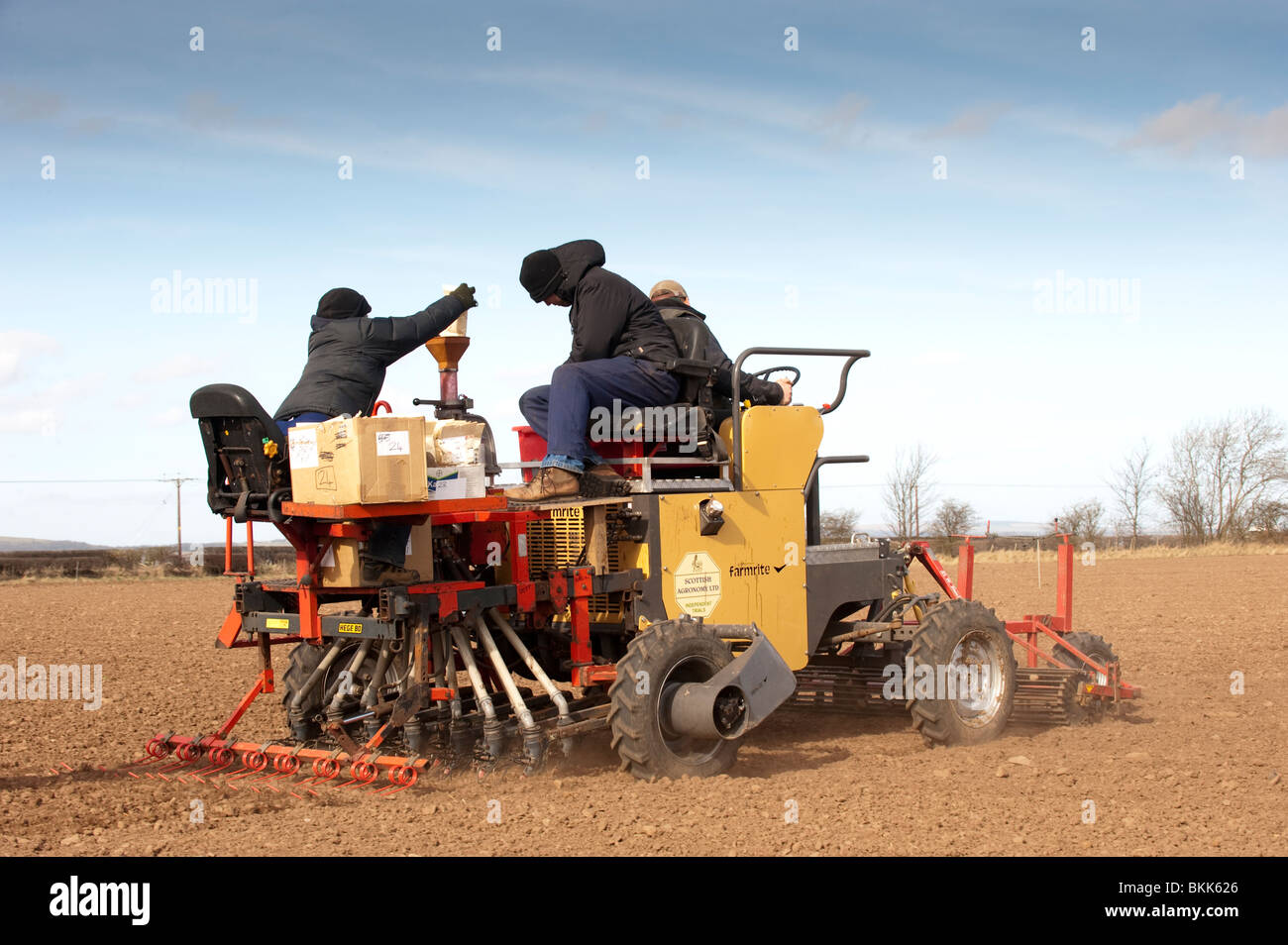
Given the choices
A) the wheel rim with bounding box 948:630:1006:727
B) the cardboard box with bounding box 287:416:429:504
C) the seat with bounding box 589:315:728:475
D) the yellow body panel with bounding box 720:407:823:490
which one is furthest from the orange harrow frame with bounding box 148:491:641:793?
the wheel rim with bounding box 948:630:1006:727

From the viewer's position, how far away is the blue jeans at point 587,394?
6953 millimetres

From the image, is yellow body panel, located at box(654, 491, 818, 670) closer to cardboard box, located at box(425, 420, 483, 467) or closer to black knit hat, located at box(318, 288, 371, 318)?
cardboard box, located at box(425, 420, 483, 467)

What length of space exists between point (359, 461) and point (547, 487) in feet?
4.85

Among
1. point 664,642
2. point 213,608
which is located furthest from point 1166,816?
point 213,608

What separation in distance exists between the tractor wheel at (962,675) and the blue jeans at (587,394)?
2348 mm

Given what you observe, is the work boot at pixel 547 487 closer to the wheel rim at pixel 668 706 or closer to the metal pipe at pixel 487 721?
the metal pipe at pixel 487 721

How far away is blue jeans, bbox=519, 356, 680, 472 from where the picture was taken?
6953 mm

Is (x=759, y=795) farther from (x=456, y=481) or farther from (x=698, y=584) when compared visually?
(x=456, y=481)

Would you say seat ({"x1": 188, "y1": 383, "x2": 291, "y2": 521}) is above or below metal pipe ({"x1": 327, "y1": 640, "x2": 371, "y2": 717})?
above

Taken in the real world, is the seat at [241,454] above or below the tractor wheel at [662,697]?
above

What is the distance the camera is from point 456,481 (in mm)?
6168

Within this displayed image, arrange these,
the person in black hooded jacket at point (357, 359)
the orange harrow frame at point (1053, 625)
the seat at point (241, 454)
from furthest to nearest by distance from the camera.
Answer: the orange harrow frame at point (1053, 625) < the person in black hooded jacket at point (357, 359) < the seat at point (241, 454)

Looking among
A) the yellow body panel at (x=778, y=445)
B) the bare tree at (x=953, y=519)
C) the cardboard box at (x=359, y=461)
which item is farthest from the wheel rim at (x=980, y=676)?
the bare tree at (x=953, y=519)

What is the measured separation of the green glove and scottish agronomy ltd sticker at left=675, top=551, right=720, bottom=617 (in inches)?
77.5
